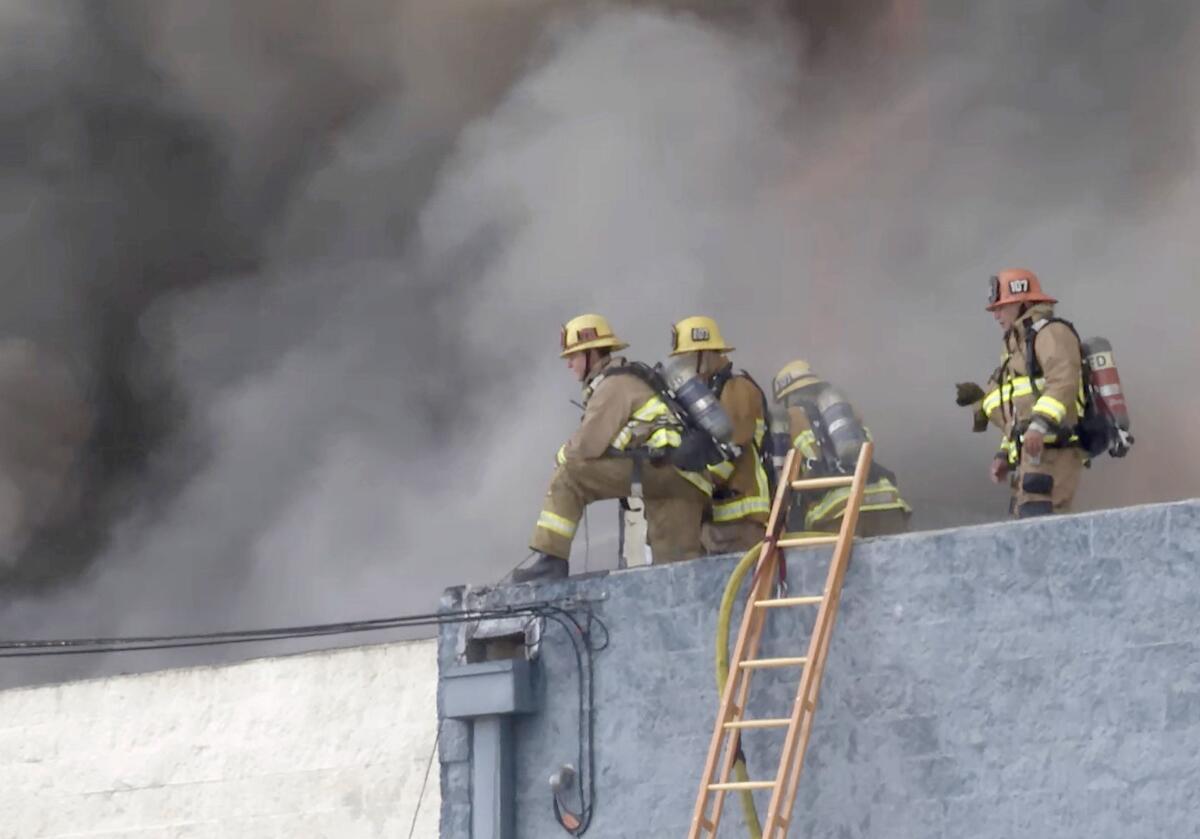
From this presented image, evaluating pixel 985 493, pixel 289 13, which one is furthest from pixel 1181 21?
pixel 289 13

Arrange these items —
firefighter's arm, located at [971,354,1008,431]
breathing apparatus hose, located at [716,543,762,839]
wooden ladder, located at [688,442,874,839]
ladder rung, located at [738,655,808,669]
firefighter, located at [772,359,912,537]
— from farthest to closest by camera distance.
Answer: firefighter, located at [772,359,912,537]
firefighter's arm, located at [971,354,1008,431]
breathing apparatus hose, located at [716,543,762,839]
ladder rung, located at [738,655,808,669]
wooden ladder, located at [688,442,874,839]

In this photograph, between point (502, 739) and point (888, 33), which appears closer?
point (502, 739)

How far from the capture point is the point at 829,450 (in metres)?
8.22

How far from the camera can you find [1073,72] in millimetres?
14133

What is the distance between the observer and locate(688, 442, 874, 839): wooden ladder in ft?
19.7

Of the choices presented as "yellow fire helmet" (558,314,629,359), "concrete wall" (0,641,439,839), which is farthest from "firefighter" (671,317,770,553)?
→ "concrete wall" (0,641,439,839)

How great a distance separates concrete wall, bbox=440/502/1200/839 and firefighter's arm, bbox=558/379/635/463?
614 millimetres

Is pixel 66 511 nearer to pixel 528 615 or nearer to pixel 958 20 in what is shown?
pixel 958 20

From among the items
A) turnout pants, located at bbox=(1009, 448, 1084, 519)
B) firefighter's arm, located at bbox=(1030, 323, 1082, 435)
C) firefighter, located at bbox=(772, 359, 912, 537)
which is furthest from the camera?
firefighter, located at bbox=(772, 359, 912, 537)

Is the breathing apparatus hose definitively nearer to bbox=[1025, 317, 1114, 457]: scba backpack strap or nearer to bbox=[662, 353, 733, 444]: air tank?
bbox=[662, 353, 733, 444]: air tank

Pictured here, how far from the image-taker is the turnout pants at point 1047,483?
6.88 metres

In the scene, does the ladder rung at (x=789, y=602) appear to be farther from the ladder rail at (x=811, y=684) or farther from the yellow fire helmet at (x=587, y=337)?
the yellow fire helmet at (x=587, y=337)

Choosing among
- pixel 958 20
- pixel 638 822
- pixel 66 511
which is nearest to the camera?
pixel 638 822

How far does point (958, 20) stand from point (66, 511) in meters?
9.59
